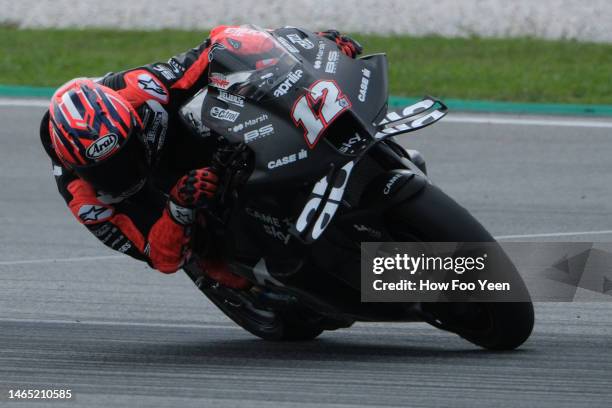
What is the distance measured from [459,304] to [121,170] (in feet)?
4.60

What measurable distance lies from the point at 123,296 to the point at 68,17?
296 inches

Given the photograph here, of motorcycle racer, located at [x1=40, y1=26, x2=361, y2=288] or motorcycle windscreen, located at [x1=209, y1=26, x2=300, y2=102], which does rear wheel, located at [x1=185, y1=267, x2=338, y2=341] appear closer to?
motorcycle racer, located at [x1=40, y1=26, x2=361, y2=288]

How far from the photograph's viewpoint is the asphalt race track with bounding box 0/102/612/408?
14.0ft

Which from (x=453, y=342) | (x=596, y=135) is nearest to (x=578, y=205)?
(x=596, y=135)

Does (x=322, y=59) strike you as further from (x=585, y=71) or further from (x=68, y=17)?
(x=68, y=17)

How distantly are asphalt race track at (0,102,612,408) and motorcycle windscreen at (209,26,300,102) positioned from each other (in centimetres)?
107

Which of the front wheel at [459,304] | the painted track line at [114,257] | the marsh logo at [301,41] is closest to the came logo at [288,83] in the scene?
the marsh logo at [301,41]

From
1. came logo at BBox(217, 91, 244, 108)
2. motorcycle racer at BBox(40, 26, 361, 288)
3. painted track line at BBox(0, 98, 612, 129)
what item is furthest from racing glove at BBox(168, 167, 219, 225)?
painted track line at BBox(0, 98, 612, 129)

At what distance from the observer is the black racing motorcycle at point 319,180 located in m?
4.38

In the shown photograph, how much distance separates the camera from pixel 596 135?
9.95 m

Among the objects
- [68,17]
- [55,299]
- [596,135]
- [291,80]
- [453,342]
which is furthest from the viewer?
[68,17]

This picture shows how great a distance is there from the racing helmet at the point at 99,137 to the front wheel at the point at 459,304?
100 centimetres

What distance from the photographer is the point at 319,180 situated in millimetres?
4379

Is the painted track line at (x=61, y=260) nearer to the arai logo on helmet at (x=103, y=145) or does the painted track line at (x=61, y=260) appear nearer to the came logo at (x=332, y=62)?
the arai logo on helmet at (x=103, y=145)
